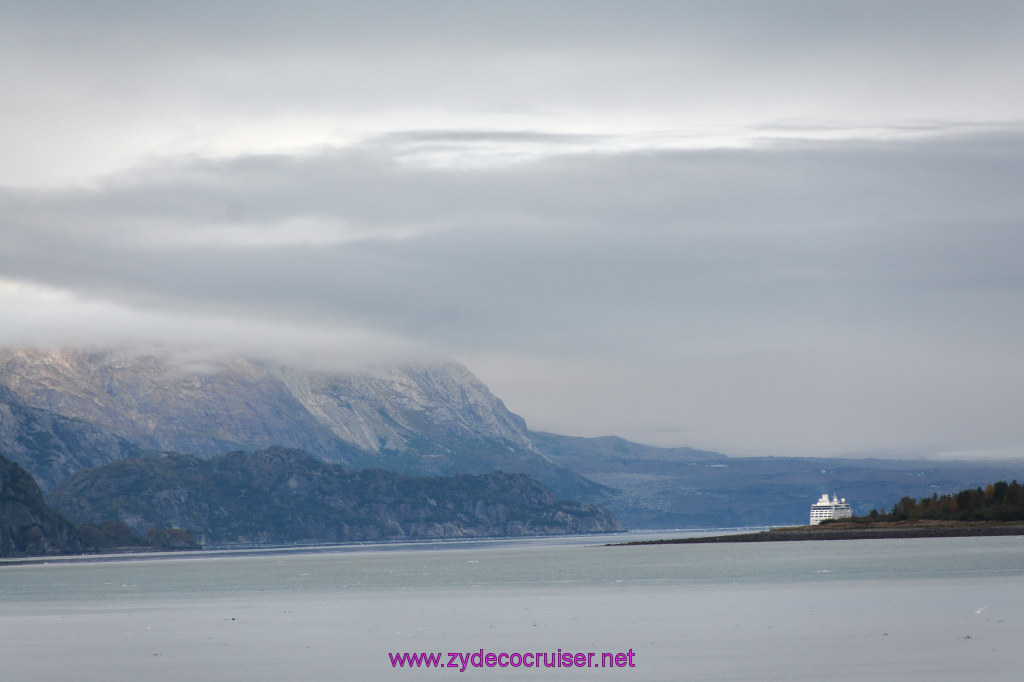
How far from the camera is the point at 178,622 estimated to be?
96125 mm

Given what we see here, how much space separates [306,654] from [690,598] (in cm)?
4691

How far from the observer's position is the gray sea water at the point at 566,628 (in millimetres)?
56469

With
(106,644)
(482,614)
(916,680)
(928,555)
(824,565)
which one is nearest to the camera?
(916,680)

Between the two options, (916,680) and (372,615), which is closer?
(916,680)

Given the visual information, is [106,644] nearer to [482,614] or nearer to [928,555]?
[482,614]

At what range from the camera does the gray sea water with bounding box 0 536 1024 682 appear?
56.5m

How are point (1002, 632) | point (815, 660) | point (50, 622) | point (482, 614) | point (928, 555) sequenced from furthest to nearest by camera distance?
point (928, 555) < point (50, 622) < point (482, 614) < point (1002, 632) < point (815, 660)

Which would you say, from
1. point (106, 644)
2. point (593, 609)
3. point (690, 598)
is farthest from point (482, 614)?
Answer: point (106, 644)

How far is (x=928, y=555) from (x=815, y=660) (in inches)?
5167

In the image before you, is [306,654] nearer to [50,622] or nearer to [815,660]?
[815,660]

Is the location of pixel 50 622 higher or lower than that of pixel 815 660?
lower

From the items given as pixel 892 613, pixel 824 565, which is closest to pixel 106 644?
pixel 892 613

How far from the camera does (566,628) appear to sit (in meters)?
78.1

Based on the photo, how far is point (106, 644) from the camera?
3031 inches
